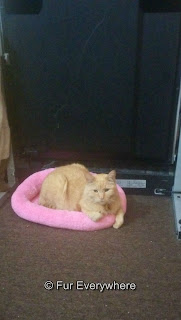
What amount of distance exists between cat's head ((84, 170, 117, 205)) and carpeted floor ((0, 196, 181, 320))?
164mm

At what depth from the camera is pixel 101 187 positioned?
1144 millimetres

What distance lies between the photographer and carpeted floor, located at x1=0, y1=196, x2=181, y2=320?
87cm

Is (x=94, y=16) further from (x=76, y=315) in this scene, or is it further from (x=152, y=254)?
(x=76, y=315)

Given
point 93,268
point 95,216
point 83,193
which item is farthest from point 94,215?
point 93,268

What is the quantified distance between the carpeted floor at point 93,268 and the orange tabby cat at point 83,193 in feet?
0.33

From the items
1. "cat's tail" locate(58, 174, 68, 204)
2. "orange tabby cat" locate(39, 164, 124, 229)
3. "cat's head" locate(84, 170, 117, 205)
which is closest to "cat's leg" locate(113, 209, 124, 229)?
"orange tabby cat" locate(39, 164, 124, 229)

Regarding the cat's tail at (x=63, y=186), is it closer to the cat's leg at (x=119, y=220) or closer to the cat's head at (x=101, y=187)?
the cat's head at (x=101, y=187)

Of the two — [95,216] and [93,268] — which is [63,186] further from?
[93,268]

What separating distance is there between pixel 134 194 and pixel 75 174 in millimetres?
400

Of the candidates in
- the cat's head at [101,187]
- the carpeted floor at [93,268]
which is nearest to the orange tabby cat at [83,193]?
the cat's head at [101,187]

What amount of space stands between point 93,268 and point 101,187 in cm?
32

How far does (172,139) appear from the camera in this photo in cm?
145

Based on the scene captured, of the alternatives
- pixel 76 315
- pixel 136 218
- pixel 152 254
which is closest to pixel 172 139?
pixel 136 218

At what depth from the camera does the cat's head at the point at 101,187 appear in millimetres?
1144
